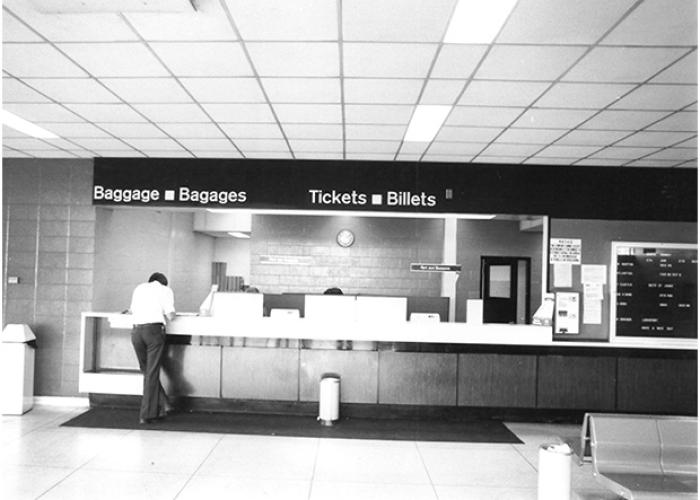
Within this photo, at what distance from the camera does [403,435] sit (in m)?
5.46

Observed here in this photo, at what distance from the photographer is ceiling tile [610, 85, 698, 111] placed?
383cm

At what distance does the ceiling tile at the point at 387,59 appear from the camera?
3.29 metres

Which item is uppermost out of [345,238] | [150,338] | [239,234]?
[239,234]

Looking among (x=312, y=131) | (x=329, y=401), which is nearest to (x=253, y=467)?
(x=329, y=401)

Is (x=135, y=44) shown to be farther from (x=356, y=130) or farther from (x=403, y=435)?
(x=403, y=435)

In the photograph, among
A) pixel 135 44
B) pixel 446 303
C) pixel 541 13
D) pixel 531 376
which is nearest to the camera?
pixel 541 13

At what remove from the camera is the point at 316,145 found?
571 cm

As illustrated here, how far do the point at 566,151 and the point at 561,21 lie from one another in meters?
2.93

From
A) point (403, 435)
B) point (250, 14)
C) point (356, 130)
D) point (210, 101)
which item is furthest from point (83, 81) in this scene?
point (403, 435)

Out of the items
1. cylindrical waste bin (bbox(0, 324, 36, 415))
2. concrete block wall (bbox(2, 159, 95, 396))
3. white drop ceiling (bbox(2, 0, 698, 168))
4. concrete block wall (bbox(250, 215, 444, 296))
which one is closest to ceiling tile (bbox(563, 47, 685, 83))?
white drop ceiling (bbox(2, 0, 698, 168))

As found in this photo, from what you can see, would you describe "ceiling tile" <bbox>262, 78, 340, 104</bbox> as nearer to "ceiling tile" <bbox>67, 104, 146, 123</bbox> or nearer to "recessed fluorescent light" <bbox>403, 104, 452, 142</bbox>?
"recessed fluorescent light" <bbox>403, 104, 452, 142</bbox>

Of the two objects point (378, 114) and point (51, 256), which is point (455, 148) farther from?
point (51, 256)

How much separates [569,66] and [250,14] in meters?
2.02

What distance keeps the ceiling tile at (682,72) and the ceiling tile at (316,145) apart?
2.89m
